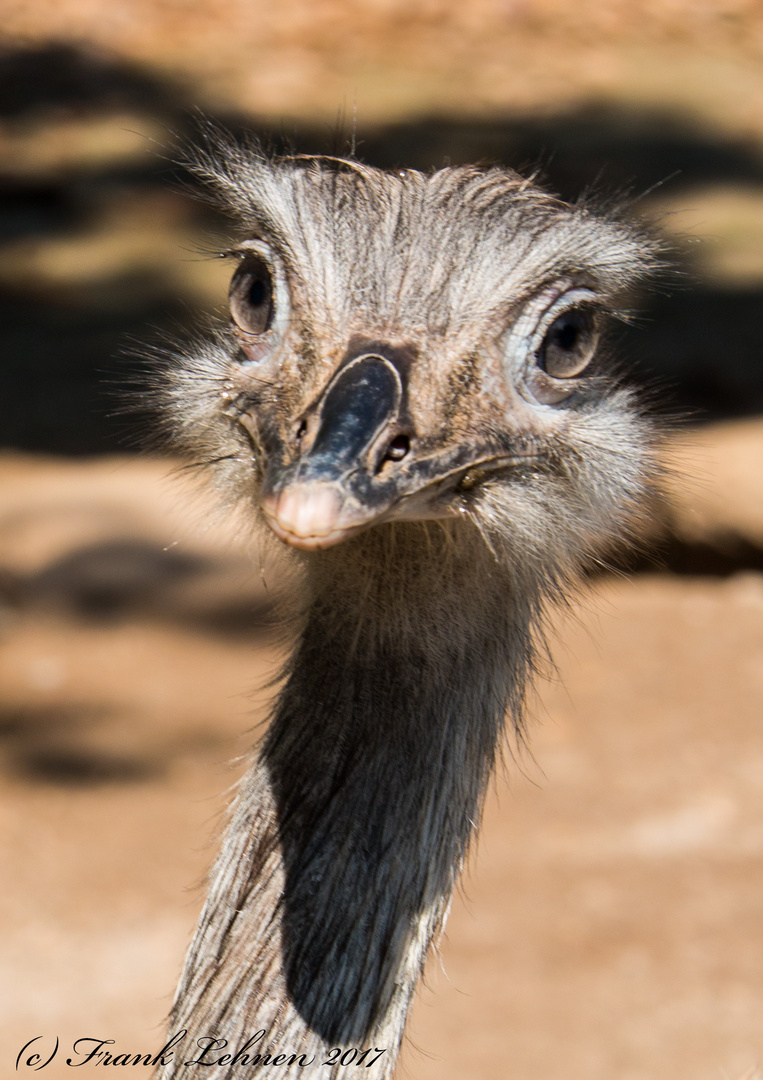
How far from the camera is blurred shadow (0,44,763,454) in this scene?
5488mm

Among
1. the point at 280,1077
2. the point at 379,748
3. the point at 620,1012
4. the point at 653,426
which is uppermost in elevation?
the point at 653,426

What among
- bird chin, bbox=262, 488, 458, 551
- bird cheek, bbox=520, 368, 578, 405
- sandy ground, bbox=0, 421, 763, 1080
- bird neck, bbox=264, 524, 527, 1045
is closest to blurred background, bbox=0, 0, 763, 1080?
sandy ground, bbox=0, 421, 763, 1080

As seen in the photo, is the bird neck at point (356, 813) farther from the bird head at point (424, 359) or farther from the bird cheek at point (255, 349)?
the bird cheek at point (255, 349)

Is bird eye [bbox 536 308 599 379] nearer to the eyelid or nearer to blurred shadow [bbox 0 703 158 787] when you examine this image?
the eyelid

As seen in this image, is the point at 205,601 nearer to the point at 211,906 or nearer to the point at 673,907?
the point at 673,907

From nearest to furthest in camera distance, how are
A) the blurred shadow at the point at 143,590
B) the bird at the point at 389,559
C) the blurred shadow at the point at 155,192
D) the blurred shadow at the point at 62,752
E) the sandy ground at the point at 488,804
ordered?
the bird at the point at 389,559
the sandy ground at the point at 488,804
the blurred shadow at the point at 62,752
the blurred shadow at the point at 143,590
the blurred shadow at the point at 155,192

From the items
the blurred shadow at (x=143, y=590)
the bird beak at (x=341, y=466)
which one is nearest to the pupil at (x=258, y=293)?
the bird beak at (x=341, y=466)

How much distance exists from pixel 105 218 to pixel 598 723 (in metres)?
4.31

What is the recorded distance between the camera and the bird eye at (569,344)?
1479 mm

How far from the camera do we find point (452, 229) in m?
1.46

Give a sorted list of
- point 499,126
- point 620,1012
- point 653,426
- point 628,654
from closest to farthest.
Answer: point 653,426 < point 620,1012 < point 628,654 < point 499,126

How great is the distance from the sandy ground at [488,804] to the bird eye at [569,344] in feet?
1.47

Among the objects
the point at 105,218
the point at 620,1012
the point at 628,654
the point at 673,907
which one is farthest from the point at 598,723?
the point at 105,218

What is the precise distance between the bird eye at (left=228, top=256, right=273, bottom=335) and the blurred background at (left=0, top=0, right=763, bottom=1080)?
0.98 feet
